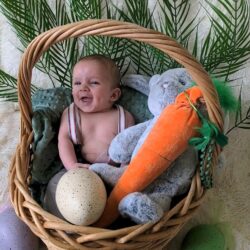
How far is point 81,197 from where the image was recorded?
85 cm

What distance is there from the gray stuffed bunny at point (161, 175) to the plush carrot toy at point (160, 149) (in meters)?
0.03

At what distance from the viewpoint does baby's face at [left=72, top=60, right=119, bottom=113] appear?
106cm

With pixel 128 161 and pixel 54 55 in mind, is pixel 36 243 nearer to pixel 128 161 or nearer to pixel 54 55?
pixel 128 161

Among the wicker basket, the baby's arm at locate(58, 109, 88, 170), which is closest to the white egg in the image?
the wicker basket

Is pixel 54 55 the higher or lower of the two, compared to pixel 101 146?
higher

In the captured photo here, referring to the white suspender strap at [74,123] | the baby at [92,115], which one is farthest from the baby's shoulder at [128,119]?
the white suspender strap at [74,123]

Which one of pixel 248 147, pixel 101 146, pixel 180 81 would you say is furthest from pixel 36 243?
pixel 248 147

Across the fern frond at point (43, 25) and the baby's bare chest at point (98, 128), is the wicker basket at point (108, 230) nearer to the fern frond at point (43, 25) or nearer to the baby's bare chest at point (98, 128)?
the baby's bare chest at point (98, 128)

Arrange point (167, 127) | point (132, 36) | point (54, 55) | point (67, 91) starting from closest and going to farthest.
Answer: point (132, 36) → point (167, 127) → point (67, 91) → point (54, 55)

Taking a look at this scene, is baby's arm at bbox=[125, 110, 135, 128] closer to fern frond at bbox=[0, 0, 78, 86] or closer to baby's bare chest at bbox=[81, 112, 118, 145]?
baby's bare chest at bbox=[81, 112, 118, 145]

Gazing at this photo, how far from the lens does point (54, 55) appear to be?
4.13 feet

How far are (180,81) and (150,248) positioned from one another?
1.19ft

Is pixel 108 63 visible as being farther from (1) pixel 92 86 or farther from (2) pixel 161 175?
(2) pixel 161 175

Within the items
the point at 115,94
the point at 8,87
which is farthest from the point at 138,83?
the point at 8,87
